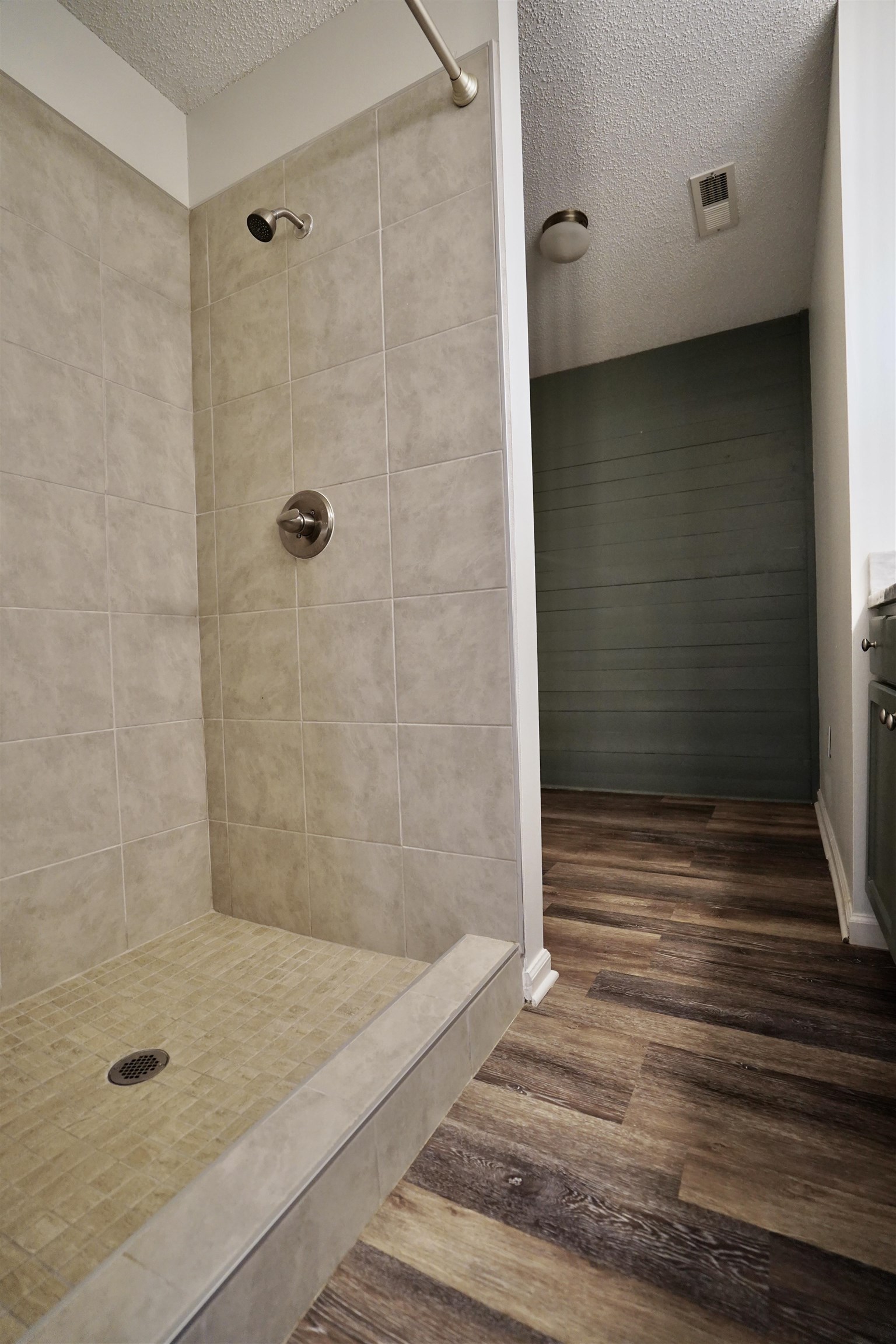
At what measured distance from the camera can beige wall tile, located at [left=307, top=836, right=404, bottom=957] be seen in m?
1.59

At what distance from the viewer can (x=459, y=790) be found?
1490 mm

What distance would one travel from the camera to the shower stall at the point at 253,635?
4.35 ft

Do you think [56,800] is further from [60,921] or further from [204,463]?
[204,463]

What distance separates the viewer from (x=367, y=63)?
156 cm

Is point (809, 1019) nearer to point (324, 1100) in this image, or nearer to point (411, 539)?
point (324, 1100)

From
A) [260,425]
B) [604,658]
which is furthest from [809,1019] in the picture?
[604,658]

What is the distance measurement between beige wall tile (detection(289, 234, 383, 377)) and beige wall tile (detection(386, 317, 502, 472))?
13 centimetres

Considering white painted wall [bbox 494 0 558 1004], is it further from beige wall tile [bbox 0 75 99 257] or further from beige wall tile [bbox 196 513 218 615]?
beige wall tile [bbox 0 75 99 257]

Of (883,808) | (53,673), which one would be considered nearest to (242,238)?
(53,673)

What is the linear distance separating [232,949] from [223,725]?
2.02 feet

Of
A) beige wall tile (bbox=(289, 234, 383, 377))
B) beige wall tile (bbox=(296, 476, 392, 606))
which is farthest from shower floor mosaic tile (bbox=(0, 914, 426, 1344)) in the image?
beige wall tile (bbox=(289, 234, 383, 377))

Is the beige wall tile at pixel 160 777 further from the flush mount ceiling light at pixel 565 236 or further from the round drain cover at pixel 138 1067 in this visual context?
the flush mount ceiling light at pixel 565 236

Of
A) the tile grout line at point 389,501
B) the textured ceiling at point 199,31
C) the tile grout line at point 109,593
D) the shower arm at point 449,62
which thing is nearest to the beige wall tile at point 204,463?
the tile grout line at point 109,593

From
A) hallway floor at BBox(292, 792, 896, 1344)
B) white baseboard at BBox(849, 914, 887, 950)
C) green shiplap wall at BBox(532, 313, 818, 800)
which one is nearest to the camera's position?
hallway floor at BBox(292, 792, 896, 1344)
